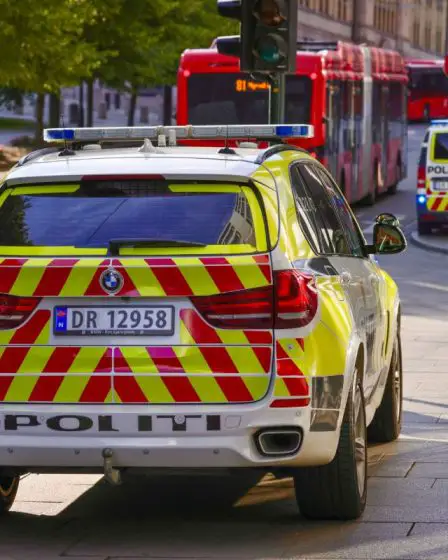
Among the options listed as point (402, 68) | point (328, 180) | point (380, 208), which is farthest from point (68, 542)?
point (402, 68)

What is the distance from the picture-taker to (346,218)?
29.7ft

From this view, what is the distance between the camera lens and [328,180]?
891cm

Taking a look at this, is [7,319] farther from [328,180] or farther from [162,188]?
[328,180]

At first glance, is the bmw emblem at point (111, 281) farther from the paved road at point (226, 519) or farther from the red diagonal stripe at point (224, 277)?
the paved road at point (226, 519)

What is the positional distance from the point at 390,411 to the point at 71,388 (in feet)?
10.5

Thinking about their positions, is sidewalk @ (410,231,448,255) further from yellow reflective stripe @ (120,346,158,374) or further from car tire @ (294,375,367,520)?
yellow reflective stripe @ (120,346,158,374)

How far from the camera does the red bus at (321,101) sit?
2773cm

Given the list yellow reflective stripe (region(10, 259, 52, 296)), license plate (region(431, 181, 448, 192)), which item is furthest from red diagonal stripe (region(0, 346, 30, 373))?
license plate (region(431, 181, 448, 192))

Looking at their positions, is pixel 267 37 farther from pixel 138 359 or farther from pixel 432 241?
pixel 432 241

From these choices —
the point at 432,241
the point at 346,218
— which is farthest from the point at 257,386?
the point at 432,241

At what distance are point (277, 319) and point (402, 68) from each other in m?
34.6

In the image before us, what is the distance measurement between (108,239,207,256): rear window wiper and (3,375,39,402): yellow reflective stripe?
1.89 ft

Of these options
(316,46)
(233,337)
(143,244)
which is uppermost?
(143,244)

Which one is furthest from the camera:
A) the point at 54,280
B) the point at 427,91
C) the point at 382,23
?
the point at 382,23
